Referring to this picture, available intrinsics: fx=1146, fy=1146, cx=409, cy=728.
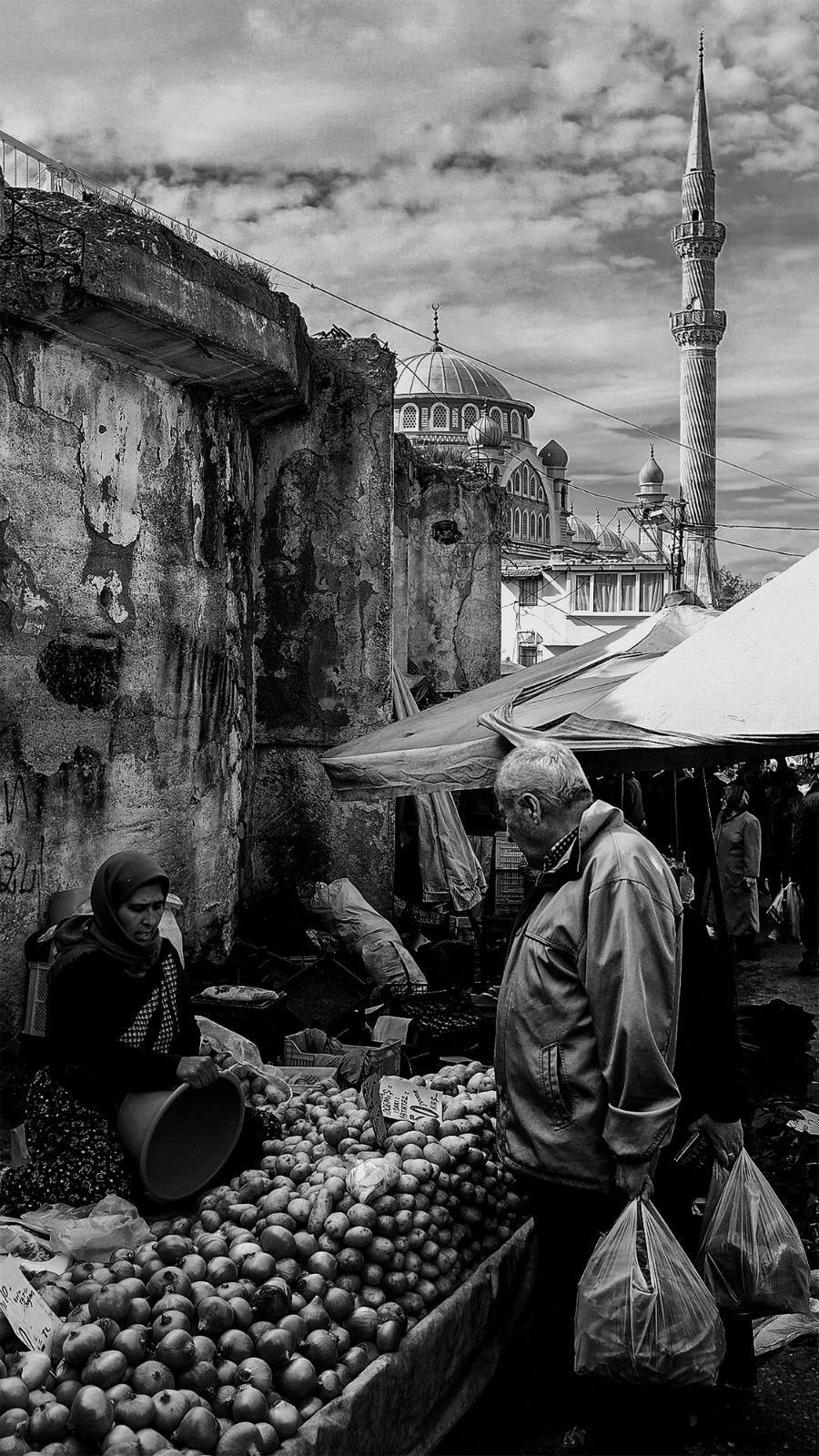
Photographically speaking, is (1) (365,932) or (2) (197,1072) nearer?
(2) (197,1072)

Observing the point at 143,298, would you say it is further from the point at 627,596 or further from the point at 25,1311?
the point at 627,596

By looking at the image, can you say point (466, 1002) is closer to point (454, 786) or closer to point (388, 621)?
point (454, 786)

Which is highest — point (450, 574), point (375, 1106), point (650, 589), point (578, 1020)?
point (650, 589)

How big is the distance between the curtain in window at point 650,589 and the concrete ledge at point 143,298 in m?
36.9

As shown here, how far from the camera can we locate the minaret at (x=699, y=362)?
137ft

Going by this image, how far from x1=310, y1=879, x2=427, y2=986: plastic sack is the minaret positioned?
119ft

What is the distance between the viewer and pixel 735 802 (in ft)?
31.9

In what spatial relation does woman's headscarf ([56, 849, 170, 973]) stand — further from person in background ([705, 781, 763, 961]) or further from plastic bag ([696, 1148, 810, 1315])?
person in background ([705, 781, 763, 961])

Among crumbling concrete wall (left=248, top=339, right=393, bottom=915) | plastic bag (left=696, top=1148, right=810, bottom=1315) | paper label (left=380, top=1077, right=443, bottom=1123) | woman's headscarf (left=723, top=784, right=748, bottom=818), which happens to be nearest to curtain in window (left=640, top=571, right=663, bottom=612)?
woman's headscarf (left=723, top=784, right=748, bottom=818)

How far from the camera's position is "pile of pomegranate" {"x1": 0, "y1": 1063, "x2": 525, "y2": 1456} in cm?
234

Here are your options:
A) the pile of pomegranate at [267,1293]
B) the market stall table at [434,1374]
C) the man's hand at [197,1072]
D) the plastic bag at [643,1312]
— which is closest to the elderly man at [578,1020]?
the plastic bag at [643,1312]

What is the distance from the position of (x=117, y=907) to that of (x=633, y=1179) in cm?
153

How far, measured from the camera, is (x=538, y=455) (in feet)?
219

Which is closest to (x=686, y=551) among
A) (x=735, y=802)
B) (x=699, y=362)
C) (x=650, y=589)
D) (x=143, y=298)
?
(x=650, y=589)
